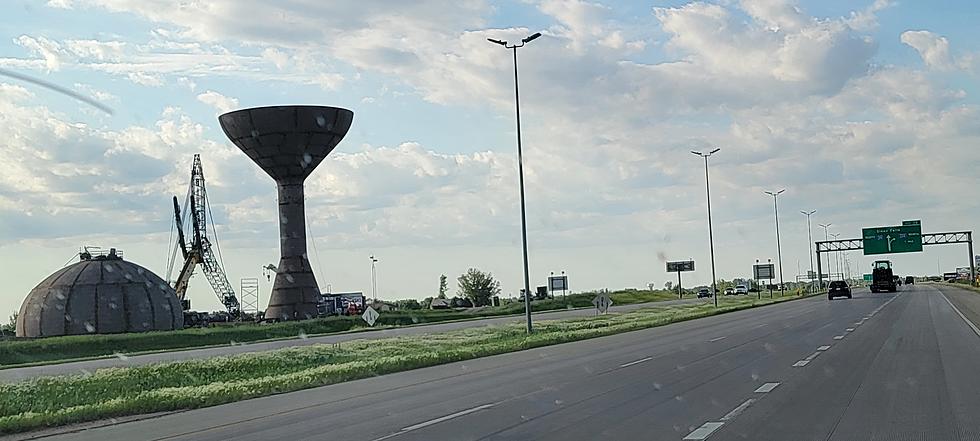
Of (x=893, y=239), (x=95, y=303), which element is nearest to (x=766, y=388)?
(x=95, y=303)

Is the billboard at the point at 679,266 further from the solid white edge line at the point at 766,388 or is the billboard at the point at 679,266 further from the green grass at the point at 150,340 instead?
the solid white edge line at the point at 766,388

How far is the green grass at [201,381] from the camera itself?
59.8 feet

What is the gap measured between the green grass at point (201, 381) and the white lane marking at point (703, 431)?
9.83 metres

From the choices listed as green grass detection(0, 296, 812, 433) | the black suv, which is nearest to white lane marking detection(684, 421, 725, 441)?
green grass detection(0, 296, 812, 433)

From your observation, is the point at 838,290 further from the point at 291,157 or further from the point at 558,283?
the point at 291,157

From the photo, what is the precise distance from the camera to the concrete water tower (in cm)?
6975

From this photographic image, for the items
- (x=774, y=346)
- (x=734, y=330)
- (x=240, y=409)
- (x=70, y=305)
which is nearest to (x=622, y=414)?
(x=240, y=409)

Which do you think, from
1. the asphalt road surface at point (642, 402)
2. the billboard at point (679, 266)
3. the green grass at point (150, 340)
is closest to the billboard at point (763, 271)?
the billboard at point (679, 266)

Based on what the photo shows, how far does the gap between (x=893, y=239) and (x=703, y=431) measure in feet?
323

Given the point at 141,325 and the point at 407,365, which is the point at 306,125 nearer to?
the point at 141,325

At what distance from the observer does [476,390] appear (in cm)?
1941

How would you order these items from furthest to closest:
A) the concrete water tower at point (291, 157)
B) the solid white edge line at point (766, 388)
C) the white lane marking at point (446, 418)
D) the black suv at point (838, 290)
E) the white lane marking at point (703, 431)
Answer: the black suv at point (838, 290) < the concrete water tower at point (291, 157) < the solid white edge line at point (766, 388) < the white lane marking at point (446, 418) < the white lane marking at point (703, 431)

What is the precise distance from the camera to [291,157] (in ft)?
233

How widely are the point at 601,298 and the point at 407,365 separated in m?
32.5
